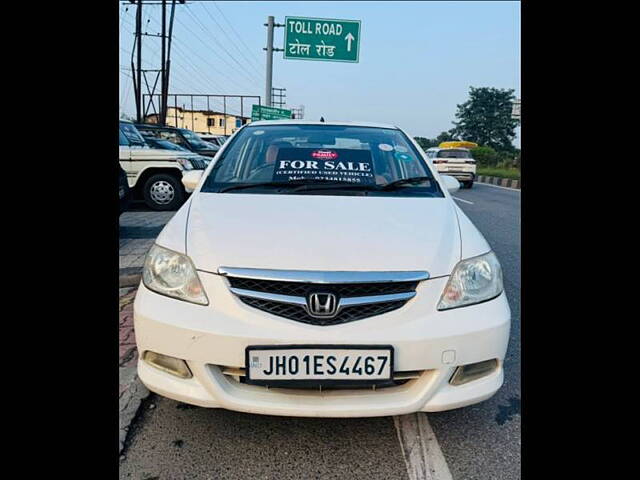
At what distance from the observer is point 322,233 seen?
6.32ft

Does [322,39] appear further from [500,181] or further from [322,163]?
[500,181]

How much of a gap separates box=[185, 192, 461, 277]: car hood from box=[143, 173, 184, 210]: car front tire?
594 centimetres

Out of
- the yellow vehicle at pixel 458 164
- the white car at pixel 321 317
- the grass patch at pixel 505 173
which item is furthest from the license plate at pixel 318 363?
the grass patch at pixel 505 173

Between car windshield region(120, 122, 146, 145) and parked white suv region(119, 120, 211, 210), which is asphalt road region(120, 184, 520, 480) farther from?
car windshield region(120, 122, 146, 145)

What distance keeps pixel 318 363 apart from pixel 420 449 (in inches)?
25.0

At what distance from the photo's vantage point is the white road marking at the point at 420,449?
68.9 inches

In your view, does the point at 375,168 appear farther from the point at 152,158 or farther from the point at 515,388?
the point at 152,158

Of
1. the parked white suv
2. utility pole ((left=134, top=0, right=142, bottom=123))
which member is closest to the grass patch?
the parked white suv

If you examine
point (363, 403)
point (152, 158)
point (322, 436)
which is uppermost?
point (152, 158)

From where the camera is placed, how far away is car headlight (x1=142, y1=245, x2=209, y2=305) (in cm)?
177

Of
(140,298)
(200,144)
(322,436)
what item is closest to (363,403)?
(322,436)
